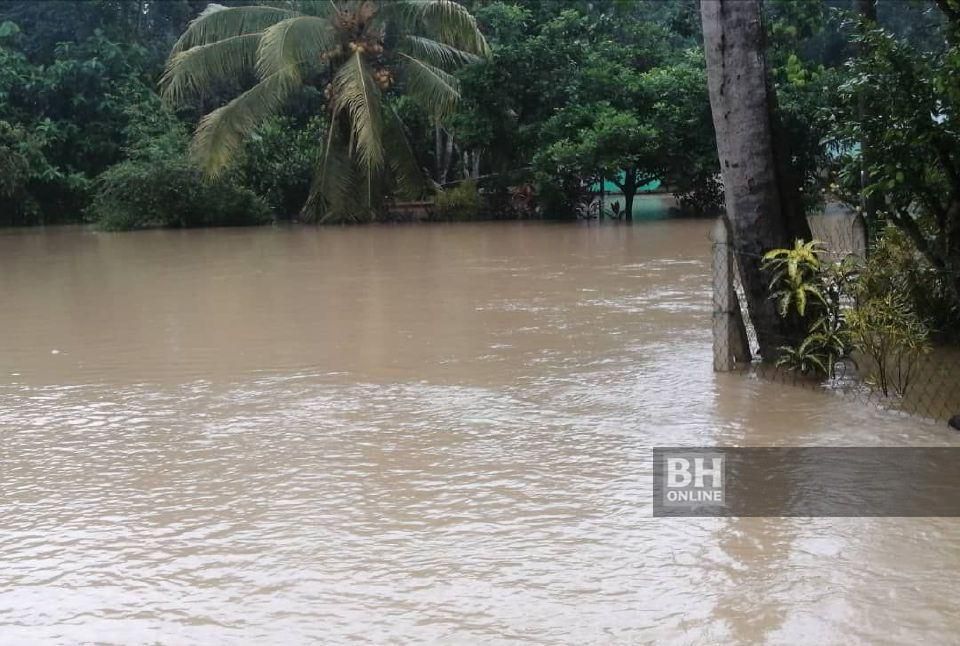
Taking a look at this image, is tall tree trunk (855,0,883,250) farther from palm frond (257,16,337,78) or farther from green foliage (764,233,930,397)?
palm frond (257,16,337,78)

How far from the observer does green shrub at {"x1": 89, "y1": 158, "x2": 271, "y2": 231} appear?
2566 centimetres

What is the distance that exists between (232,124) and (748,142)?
58.7 ft

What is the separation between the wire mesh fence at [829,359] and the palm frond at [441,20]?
16908 millimetres

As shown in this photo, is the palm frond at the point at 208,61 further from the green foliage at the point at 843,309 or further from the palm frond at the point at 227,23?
the green foliage at the point at 843,309

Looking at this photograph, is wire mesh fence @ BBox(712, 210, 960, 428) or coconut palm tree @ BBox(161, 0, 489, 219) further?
coconut palm tree @ BBox(161, 0, 489, 219)

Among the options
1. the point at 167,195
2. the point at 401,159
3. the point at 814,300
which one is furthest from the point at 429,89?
the point at 814,300

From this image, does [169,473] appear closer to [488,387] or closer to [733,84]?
[488,387]

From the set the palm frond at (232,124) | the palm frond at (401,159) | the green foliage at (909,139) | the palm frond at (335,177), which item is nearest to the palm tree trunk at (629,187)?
the palm frond at (401,159)

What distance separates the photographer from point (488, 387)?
7.23m

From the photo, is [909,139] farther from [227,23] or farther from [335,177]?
[227,23]

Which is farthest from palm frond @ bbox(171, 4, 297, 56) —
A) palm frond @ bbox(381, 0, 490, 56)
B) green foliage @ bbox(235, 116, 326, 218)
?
green foliage @ bbox(235, 116, 326, 218)

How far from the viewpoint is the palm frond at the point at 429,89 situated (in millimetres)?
23953

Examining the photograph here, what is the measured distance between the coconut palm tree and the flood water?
Result: 12913mm

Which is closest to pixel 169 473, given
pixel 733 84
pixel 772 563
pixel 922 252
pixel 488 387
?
pixel 488 387
